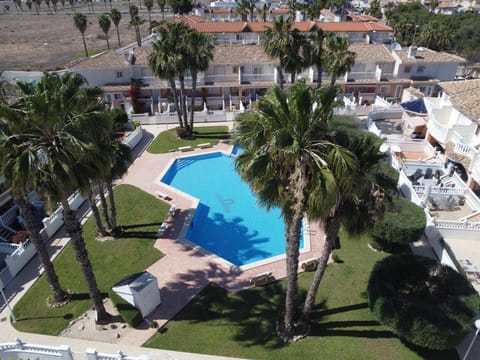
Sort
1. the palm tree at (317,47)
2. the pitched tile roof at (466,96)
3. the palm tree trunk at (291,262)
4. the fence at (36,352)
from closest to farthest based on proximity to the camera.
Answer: the palm tree trunk at (291,262), the fence at (36,352), the pitched tile roof at (466,96), the palm tree at (317,47)

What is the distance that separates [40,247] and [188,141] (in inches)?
966

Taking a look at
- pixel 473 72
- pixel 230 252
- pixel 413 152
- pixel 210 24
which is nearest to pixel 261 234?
pixel 230 252

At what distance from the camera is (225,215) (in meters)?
29.0

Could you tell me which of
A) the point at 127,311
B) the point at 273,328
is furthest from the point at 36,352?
the point at 273,328

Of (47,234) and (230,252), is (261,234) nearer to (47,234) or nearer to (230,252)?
(230,252)

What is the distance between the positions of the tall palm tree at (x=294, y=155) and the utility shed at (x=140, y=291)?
893 cm

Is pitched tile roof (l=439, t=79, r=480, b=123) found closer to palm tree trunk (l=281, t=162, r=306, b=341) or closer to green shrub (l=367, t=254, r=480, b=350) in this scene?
green shrub (l=367, t=254, r=480, b=350)

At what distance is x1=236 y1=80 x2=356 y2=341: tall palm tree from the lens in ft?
39.5

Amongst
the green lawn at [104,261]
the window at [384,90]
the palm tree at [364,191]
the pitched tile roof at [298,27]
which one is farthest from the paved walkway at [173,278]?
the pitched tile roof at [298,27]

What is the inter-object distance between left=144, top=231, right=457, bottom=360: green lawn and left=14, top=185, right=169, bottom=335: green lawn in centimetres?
520

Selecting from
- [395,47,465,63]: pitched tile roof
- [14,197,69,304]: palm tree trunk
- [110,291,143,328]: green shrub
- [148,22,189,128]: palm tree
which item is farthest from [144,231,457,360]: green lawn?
[395,47,465,63]: pitched tile roof

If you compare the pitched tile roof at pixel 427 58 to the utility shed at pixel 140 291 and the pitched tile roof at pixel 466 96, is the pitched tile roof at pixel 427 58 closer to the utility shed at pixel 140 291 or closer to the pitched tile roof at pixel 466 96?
the pitched tile roof at pixel 466 96

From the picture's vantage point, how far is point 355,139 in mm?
14055

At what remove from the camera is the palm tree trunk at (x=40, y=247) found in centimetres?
1673
